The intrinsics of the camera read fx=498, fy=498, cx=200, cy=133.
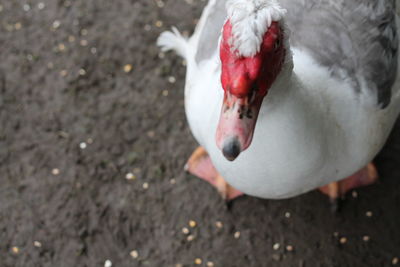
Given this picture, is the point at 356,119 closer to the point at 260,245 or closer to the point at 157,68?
the point at 260,245

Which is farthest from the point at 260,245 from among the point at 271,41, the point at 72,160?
the point at 271,41

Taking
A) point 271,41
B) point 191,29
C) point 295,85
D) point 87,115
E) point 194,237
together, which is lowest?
point 194,237

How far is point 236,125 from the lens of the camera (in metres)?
1.01

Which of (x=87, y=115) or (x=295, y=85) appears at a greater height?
(x=295, y=85)

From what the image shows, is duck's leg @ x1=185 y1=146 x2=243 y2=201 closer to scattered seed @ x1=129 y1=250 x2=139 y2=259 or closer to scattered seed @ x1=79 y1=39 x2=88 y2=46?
scattered seed @ x1=129 y1=250 x2=139 y2=259

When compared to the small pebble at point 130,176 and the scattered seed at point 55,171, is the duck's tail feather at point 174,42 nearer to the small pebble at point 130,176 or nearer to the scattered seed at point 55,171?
the small pebble at point 130,176

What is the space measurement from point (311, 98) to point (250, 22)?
351 mm

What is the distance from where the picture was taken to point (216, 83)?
132 cm

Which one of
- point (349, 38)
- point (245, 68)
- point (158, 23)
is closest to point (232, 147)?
point (245, 68)

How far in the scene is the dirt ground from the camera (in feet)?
5.73

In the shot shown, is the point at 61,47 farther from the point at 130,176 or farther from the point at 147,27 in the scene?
the point at 130,176

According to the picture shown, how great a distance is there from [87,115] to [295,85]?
1127 millimetres

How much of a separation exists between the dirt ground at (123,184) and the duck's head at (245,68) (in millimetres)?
848

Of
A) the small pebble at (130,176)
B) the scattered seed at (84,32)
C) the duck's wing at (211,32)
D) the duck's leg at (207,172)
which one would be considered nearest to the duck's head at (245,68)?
the duck's wing at (211,32)
